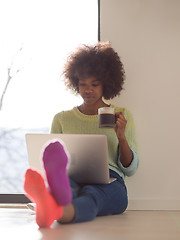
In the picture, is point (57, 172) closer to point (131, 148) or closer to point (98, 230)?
point (98, 230)

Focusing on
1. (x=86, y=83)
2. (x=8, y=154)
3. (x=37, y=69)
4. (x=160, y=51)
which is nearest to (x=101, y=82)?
(x=86, y=83)

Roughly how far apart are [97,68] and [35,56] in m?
0.78

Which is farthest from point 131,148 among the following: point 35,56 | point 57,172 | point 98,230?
point 35,56

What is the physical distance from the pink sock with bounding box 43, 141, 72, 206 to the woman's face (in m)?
0.82

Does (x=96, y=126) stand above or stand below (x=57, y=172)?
above

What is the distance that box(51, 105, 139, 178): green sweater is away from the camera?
6.67 ft

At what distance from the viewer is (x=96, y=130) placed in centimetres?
210

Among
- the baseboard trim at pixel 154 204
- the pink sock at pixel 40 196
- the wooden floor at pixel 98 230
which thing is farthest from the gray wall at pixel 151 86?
the pink sock at pixel 40 196

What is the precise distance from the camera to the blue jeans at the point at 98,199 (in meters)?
1.50

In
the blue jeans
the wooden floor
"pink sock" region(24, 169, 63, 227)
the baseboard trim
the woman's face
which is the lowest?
the baseboard trim

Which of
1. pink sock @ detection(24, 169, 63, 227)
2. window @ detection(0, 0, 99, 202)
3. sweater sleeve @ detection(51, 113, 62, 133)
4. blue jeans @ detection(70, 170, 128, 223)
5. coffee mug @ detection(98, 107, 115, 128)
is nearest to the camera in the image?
pink sock @ detection(24, 169, 63, 227)

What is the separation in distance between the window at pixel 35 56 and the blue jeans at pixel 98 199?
2.98 ft

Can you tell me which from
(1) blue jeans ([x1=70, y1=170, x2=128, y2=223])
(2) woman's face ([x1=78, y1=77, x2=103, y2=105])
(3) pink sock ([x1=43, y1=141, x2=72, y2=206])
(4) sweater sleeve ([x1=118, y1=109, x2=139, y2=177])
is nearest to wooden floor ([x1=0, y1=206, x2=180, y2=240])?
(1) blue jeans ([x1=70, y1=170, x2=128, y2=223])

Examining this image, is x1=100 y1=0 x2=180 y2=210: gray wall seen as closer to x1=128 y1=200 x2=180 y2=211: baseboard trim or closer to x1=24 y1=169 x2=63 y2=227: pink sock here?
x1=128 y1=200 x2=180 y2=211: baseboard trim
